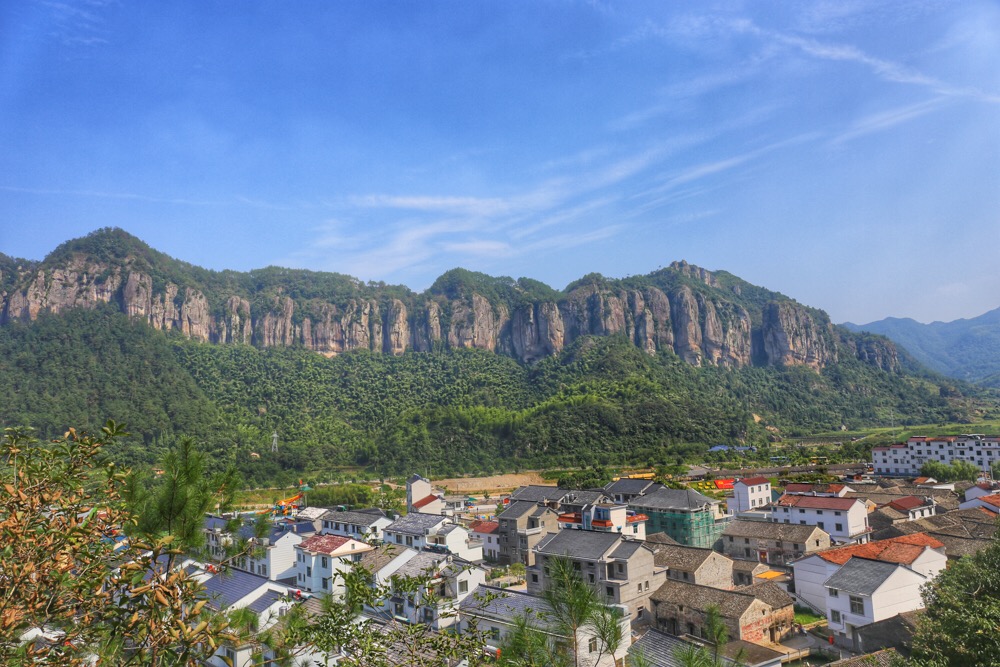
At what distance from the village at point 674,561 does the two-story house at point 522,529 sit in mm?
67

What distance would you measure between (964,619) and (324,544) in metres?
20.6

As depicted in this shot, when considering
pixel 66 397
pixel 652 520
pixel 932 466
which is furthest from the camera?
pixel 66 397

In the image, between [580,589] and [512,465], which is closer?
[580,589]

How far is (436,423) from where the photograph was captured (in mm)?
70750

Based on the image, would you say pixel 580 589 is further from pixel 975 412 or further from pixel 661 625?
pixel 975 412

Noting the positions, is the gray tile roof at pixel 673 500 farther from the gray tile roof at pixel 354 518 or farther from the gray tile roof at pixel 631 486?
the gray tile roof at pixel 354 518

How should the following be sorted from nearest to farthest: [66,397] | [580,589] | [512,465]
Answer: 1. [580,589]
2. [512,465]
3. [66,397]

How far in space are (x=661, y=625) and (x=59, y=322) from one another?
312 ft

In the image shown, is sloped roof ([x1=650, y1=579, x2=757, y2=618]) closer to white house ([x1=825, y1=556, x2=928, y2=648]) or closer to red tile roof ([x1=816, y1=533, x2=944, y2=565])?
white house ([x1=825, y1=556, x2=928, y2=648])

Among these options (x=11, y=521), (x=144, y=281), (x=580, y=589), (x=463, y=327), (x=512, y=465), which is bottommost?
(x=512, y=465)

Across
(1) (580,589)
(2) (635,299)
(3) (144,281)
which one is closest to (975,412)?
(2) (635,299)

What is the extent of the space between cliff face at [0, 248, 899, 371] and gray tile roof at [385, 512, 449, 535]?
256 feet

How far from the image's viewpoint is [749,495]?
118 feet

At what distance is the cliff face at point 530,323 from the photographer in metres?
108
